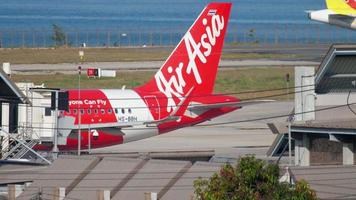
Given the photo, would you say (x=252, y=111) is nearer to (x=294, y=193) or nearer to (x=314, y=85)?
(x=314, y=85)

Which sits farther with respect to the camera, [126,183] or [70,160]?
[70,160]

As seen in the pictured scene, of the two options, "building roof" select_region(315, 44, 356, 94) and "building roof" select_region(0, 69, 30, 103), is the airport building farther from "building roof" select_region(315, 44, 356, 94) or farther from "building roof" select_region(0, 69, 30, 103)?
"building roof" select_region(0, 69, 30, 103)

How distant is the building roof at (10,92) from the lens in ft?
122

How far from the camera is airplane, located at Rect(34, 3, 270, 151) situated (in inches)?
1838

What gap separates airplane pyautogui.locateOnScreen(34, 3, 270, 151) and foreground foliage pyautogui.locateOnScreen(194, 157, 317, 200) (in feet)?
77.8

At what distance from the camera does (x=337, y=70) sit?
31938 millimetres

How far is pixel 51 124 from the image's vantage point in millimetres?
45000

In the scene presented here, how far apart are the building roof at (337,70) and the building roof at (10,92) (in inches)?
379

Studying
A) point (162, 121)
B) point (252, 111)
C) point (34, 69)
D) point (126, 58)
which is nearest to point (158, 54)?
point (126, 58)

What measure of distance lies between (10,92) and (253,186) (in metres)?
18.6

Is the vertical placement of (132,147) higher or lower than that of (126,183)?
higher

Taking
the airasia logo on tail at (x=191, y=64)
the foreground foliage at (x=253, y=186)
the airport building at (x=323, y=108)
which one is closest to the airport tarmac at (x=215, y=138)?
the airasia logo on tail at (x=191, y=64)

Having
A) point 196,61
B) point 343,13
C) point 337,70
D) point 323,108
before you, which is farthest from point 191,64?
point 343,13

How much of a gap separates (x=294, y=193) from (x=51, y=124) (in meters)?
25.6
